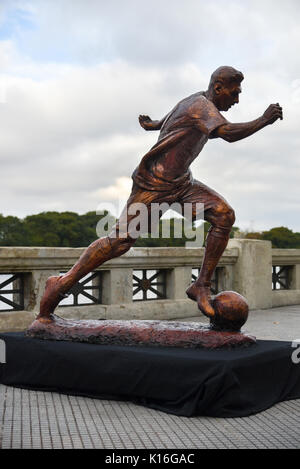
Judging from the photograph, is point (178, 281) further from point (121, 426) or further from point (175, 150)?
point (121, 426)

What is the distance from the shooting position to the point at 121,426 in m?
3.87

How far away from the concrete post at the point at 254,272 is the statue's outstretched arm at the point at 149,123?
5290 millimetres

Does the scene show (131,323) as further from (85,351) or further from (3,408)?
(3,408)

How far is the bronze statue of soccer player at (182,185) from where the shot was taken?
4781 mm

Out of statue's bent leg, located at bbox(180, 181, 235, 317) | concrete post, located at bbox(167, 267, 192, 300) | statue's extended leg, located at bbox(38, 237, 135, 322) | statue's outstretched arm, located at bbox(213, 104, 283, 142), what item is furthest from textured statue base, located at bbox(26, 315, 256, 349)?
concrete post, located at bbox(167, 267, 192, 300)

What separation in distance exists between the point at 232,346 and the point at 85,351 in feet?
3.65

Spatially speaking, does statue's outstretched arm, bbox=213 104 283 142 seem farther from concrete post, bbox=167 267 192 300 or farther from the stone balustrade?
concrete post, bbox=167 267 192 300

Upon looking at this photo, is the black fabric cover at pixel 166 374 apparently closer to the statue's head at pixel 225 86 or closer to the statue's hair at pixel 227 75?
the statue's head at pixel 225 86

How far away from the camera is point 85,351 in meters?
4.64

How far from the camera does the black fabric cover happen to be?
4.12 metres

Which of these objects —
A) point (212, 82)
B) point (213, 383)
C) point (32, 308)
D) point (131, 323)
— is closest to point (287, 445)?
point (213, 383)

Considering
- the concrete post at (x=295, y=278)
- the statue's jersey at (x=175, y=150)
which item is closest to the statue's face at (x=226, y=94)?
the statue's jersey at (x=175, y=150)

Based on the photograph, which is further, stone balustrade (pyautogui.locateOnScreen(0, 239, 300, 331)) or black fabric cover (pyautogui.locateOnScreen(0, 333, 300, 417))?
stone balustrade (pyautogui.locateOnScreen(0, 239, 300, 331))
